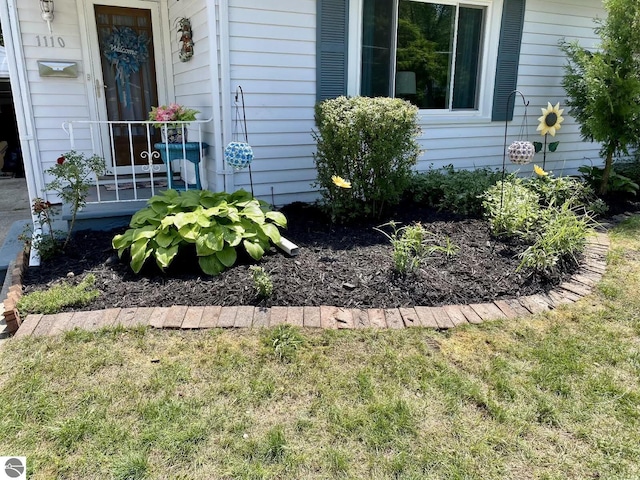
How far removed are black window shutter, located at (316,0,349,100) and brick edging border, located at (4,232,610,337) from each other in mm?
2791

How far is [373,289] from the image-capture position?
3154 millimetres

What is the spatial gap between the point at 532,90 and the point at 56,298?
5.97 metres

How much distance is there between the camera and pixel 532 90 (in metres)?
6.16

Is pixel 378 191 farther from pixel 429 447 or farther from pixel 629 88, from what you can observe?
pixel 629 88

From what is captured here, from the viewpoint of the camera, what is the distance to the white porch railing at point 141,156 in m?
4.62

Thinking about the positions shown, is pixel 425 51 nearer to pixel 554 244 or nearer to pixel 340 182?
pixel 340 182

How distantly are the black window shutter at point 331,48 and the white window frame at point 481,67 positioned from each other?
0.12m

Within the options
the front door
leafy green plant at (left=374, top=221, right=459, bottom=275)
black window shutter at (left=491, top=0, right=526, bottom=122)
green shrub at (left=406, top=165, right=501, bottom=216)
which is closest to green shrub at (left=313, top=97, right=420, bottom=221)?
green shrub at (left=406, top=165, right=501, bottom=216)

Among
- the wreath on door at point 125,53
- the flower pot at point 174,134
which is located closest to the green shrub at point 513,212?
the flower pot at point 174,134

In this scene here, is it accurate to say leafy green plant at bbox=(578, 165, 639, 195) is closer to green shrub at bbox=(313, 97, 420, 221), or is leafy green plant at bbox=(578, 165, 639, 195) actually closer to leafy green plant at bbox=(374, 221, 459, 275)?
green shrub at bbox=(313, 97, 420, 221)

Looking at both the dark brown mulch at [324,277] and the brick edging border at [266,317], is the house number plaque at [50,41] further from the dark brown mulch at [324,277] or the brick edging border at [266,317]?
the brick edging border at [266,317]

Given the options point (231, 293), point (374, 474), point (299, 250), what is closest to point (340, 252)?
point (299, 250)

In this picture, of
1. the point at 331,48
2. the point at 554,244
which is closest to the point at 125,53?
the point at 331,48

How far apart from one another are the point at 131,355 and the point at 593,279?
319 centimetres
